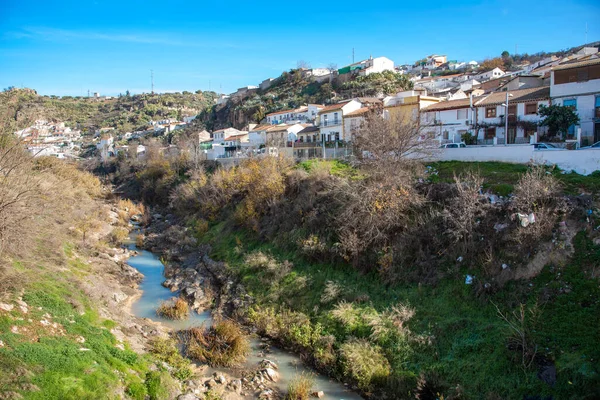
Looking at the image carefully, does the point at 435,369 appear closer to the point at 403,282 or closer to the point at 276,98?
the point at 403,282

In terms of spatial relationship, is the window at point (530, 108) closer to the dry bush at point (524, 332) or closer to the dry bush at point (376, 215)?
the dry bush at point (376, 215)

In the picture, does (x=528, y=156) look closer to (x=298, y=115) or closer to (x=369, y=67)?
(x=298, y=115)

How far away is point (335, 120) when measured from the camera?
47.0 m

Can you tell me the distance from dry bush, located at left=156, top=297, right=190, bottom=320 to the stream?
9.3 inches

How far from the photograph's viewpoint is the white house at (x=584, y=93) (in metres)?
27.2

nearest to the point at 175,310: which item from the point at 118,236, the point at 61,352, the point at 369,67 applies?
the point at 61,352

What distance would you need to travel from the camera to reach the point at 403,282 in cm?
1830

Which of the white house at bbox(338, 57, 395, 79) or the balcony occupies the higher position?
the white house at bbox(338, 57, 395, 79)

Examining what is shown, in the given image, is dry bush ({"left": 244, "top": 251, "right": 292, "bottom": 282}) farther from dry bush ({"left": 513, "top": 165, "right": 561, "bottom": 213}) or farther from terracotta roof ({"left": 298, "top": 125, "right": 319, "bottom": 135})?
terracotta roof ({"left": 298, "top": 125, "right": 319, "bottom": 135})

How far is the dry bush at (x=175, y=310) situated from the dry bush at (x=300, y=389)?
25.8 ft

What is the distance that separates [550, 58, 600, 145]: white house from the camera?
27.2 metres

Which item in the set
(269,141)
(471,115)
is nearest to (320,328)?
(471,115)

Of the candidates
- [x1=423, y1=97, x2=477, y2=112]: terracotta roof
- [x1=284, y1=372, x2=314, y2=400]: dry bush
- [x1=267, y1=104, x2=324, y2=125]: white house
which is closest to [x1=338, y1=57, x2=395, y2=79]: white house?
[x1=267, y1=104, x2=324, y2=125]: white house

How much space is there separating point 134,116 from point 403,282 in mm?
126933
